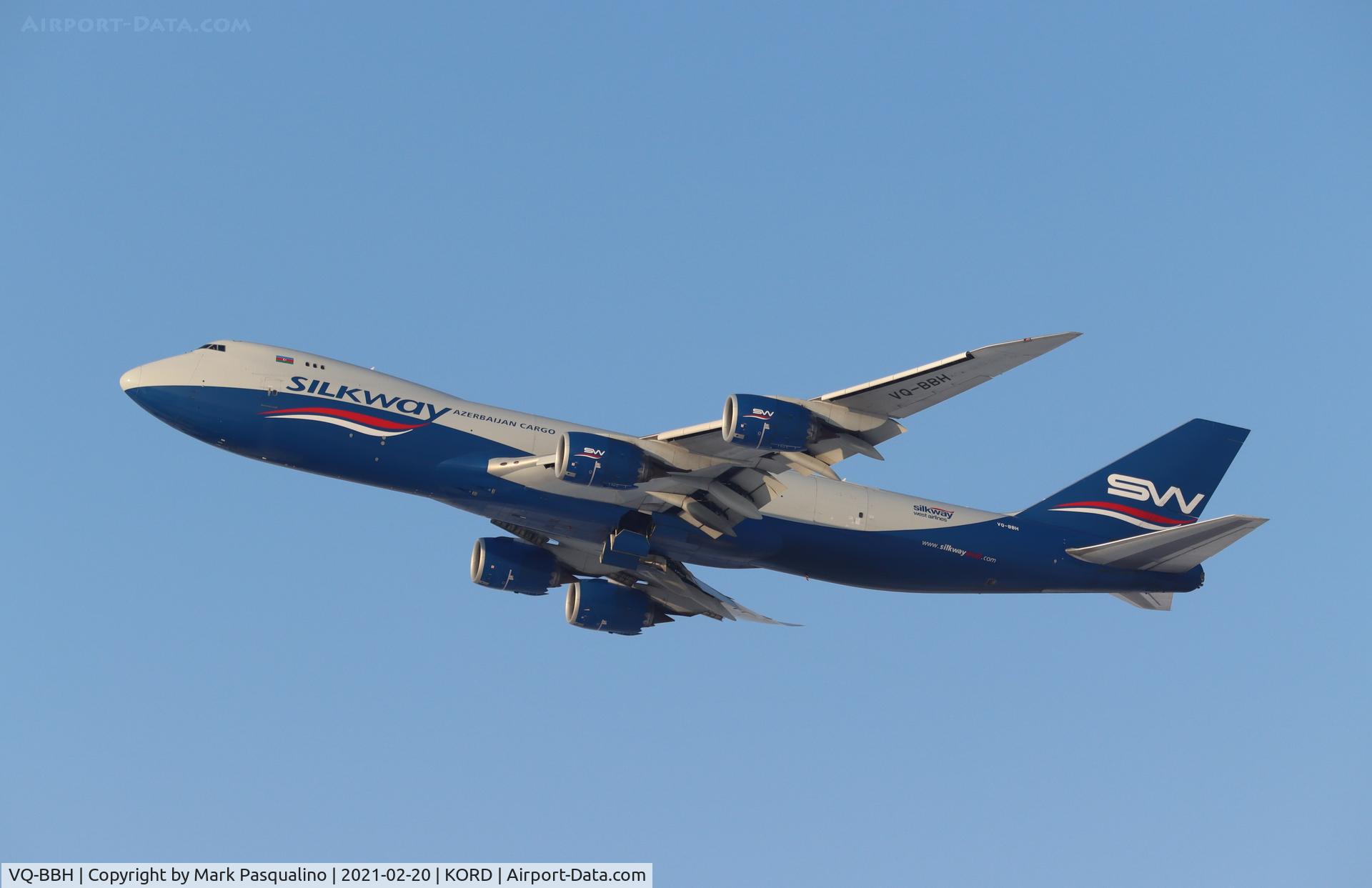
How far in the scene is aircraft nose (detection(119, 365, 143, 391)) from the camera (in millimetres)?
44750

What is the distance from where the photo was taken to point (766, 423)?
40.4 metres

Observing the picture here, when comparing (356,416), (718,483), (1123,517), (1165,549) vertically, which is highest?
(356,416)

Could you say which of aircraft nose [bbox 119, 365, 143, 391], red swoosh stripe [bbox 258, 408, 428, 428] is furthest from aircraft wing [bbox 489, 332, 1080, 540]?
aircraft nose [bbox 119, 365, 143, 391]

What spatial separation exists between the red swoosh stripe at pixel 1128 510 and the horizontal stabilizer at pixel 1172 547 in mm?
1105

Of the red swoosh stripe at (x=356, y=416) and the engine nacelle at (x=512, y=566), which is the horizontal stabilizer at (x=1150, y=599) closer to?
the engine nacelle at (x=512, y=566)

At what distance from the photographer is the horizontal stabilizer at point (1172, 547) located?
46.2m

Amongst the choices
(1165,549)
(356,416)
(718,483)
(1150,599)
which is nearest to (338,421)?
(356,416)

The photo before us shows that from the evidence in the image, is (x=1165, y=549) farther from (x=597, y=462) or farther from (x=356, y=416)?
(x=356, y=416)

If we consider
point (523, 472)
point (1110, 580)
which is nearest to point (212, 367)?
point (523, 472)

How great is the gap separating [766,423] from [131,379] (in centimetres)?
1992

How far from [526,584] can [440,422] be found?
9.01 meters

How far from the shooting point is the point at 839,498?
48.0m

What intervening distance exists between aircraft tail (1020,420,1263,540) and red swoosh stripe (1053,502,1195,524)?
0.08ft

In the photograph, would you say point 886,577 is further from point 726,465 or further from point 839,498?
point 726,465
